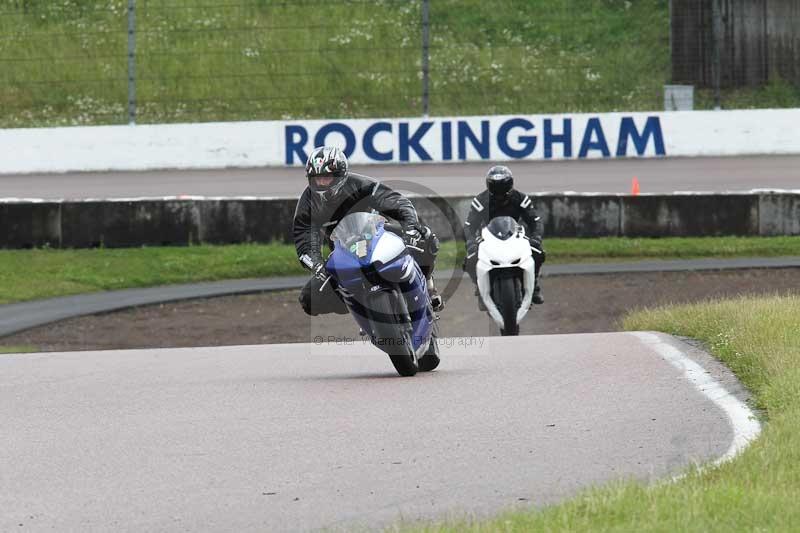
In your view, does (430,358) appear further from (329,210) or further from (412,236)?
(329,210)

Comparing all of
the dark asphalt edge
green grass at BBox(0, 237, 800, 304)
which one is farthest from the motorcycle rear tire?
green grass at BBox(0, 237, 800, 304)

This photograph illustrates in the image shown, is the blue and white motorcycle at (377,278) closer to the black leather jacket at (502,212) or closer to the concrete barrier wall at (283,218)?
the black leather jacket at (502,212)

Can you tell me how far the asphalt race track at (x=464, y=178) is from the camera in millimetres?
23000

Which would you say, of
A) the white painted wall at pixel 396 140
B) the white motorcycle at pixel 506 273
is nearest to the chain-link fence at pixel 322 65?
the white painted wall at pixel 396 140

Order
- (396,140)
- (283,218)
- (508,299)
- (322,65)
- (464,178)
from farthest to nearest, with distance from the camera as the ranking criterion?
(322,65), (396,140), (464,178), (283,218), (508,299)

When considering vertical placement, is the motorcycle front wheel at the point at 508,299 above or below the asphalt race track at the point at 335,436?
above

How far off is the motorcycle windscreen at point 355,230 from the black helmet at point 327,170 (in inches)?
12.6

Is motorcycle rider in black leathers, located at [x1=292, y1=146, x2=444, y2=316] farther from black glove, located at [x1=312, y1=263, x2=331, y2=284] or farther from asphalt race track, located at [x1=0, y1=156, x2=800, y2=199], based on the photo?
asphalt race track, located at [x1=0, y1=156, x2=800, y2=199]

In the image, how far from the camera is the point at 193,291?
57.4 feet

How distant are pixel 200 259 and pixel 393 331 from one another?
10725 mm

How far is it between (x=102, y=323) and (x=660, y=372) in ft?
27.8

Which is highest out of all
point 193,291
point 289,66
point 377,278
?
point 289,66

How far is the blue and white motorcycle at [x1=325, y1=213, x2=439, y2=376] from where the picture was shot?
842cm

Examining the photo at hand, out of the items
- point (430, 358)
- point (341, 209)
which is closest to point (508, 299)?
point (430, 358)
